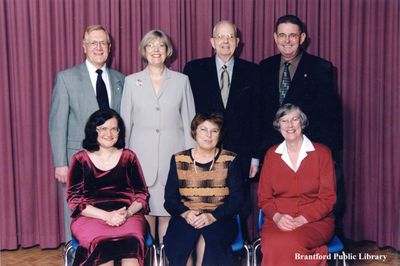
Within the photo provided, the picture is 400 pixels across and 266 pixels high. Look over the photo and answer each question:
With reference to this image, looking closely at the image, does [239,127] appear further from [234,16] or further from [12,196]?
[12,196]

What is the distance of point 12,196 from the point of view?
431 centimetres

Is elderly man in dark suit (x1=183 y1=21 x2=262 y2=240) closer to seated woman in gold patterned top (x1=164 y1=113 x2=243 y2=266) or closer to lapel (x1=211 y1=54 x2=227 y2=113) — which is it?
lapel (x1=211 y1=54 x2=227 y2=113)

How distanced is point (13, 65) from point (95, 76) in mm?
911

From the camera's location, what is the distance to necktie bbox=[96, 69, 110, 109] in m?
3.68

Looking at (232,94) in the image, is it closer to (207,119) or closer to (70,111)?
(207,119)


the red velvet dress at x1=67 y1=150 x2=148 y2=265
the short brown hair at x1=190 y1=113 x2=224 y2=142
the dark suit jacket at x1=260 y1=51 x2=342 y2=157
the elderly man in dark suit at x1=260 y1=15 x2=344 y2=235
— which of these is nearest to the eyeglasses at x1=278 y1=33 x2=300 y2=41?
the elderly man in dark suit at x1=260 y1=15 x2=344 y2=235

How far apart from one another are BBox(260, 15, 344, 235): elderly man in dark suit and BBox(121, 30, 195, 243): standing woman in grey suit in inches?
23.9

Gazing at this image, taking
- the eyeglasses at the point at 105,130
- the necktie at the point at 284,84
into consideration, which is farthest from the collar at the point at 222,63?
the eyeglasses at the point at 105,130

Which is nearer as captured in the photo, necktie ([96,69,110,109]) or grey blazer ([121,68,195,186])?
grey blazer ([121,68,195,186])

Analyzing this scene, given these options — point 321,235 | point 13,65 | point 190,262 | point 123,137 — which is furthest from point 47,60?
point 321,235

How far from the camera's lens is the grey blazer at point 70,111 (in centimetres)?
362

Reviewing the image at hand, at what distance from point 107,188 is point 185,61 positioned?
4.92 ft

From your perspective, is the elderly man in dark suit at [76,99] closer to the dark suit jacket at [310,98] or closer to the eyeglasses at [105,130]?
the eyeglasses at [105,130]

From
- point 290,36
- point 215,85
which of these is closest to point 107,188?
point 215,85
